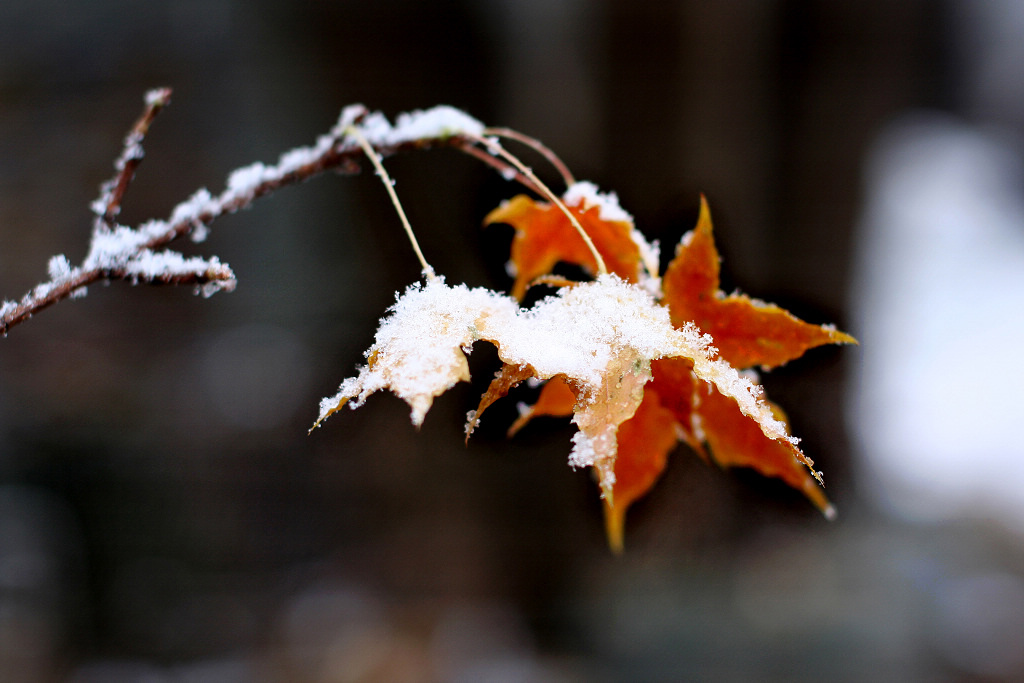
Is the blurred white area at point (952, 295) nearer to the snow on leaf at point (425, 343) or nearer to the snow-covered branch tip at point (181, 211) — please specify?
the snow-covered branch tip at point (181, 211)

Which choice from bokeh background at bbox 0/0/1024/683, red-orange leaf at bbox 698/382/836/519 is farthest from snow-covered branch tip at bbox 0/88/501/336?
bokeh background at bbox 0/0/1024/683

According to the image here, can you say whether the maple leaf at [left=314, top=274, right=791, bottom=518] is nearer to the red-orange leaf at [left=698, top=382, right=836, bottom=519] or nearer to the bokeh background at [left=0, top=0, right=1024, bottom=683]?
the red-orange leaf at [left=698, top=382, right=836, bottom=519]

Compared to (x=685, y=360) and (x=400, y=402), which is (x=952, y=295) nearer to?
(x=400, y=402)

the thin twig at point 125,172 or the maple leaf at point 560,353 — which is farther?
the thin twig at point 125,172

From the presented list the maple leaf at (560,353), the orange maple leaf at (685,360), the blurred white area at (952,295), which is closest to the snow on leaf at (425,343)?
the maple leaf at (560,353)

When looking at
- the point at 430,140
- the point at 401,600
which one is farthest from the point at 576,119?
the point at 401,600
